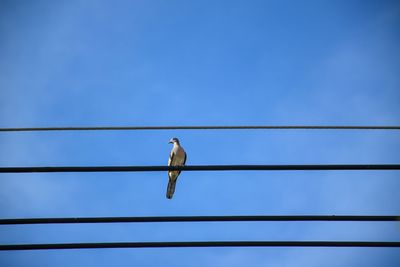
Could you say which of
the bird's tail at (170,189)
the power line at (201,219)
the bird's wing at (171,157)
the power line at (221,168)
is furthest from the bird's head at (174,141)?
the power line at (201,219)

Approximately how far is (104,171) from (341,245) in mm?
2374

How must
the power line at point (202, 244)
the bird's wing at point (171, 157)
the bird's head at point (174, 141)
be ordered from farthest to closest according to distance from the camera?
the bird's head at point (174, 141)
the bird's wing at point (171, 157)
the power line at point (202, 244)

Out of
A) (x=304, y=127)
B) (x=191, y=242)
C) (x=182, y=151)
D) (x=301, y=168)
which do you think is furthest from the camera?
(x=182, y=151)

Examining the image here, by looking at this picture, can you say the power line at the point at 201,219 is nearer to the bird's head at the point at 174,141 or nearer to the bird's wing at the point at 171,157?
the bird's wing at the point at 171,157

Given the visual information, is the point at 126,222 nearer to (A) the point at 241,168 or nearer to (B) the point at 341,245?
(A) the point at 241,168

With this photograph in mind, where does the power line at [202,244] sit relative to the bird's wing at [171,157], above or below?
below

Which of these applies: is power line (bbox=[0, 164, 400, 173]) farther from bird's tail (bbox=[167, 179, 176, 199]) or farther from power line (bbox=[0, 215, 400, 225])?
bird's tail (bbox=[167, 179, 176, 199])

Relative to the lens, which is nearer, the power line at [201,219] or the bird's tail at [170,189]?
the power line at [201,219]

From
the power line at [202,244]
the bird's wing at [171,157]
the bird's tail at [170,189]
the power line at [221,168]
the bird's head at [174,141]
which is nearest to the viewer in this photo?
the power line at [202,244]

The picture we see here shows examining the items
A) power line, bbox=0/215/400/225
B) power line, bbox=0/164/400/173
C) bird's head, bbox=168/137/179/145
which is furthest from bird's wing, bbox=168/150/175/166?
power line, bbox=0/215/400/225

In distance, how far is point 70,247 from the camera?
374 cm

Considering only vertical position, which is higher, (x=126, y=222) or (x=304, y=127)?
(x=304, y=127)

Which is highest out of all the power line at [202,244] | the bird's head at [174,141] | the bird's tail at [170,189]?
the bird's head at [174,141]

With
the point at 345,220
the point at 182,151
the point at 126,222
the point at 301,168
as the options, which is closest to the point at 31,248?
the point at 126,222
